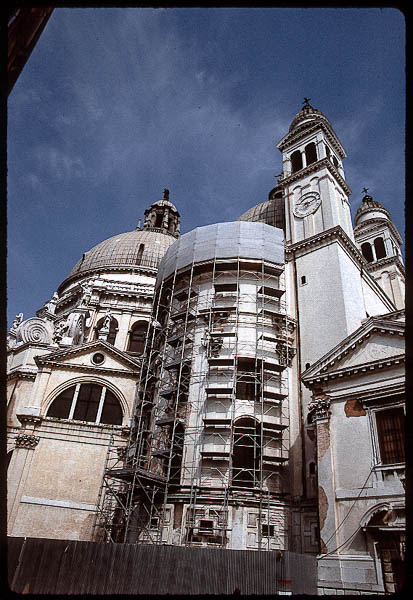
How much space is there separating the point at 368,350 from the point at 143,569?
11.2m

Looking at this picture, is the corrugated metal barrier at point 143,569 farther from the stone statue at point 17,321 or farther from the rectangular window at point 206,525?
the stone statue at point 17,321

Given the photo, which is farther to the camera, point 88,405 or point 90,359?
point 90,359

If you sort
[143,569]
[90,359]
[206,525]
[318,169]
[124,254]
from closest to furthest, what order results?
[143,569] < [206,525] < [90,359] < [318,169] < [124,254]

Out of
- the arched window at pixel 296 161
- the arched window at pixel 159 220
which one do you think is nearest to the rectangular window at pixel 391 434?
the arched window at pixel 296 161

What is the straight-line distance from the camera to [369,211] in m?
46.3

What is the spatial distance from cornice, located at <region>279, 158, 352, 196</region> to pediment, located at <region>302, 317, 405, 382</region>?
56.6 ft

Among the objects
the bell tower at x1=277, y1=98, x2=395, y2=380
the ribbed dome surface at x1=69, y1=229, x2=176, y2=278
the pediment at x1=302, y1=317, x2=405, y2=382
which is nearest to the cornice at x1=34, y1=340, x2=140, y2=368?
the bell tower at x1=277, y1=98, x2=395, y2=380

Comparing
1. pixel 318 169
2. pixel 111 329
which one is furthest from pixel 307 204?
pixel 111 329

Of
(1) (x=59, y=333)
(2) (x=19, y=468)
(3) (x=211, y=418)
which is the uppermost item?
(1) (x=59, y=333)

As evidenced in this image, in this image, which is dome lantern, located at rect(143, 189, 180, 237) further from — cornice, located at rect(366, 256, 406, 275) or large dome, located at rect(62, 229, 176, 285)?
cornice, located at rect(366, 256, 406, 275)

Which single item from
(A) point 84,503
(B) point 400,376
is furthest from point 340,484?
(A) point 84,503

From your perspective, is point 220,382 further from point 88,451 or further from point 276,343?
point 88,451

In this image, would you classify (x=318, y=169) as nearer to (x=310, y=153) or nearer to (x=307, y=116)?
(x=310, y=153)

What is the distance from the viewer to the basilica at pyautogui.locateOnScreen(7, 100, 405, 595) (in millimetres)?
15117
